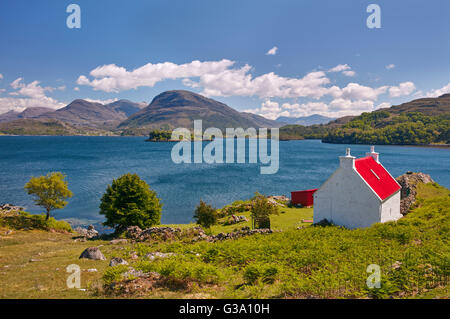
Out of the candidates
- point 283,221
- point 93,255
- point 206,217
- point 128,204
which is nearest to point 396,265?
point 283,221

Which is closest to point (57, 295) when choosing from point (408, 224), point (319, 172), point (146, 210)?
point (146, 210)

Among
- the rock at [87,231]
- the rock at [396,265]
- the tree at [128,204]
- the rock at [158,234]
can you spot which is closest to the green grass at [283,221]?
the rock at [158,234]

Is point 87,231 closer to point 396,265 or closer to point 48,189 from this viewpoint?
point 48,189

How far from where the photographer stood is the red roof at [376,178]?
26.3m

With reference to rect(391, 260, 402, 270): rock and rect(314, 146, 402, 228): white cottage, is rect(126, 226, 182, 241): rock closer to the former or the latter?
rect(314, 146, 402, 228): white cottage

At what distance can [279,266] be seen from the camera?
15.4 metres

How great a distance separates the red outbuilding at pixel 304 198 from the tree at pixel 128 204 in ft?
76.5

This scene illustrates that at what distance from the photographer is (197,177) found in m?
94.1

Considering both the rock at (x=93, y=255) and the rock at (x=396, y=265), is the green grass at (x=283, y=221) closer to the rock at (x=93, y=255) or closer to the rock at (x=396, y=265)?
the rock at (x=93, y=255)

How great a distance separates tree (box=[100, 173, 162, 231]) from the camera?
34.9 m

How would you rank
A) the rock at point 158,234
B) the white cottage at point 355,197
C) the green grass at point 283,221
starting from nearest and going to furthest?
1. the white cottage at point 355,197
2. the rock at point 158,234
3. the green grass at point 283,221

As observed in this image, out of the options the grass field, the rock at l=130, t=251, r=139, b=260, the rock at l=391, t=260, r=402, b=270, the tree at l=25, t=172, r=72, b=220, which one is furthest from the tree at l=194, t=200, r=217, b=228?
the rock at l=391, t=260, r=402, b=270

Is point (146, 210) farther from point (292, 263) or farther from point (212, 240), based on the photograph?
point (292, 263)

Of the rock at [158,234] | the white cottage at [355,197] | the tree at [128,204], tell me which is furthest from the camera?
the tree at [128,204]
